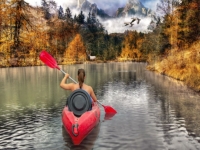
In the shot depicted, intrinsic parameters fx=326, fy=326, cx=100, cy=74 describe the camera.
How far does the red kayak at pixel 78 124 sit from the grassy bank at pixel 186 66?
1344 cm

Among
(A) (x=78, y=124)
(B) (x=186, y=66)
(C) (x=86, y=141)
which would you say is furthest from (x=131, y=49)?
(A) (x=78, y=124)

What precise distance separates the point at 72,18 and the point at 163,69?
12602cm

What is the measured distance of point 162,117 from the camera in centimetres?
1459

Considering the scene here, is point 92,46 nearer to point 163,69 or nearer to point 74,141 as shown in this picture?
point 163,69

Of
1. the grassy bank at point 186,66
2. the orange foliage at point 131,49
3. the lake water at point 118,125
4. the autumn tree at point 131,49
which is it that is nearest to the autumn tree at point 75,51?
the orange foliage at point 131,49

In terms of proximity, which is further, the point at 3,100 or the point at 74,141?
the point at 3,100

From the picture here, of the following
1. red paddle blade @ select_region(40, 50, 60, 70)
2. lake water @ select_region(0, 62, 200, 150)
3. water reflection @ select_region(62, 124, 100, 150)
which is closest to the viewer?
water reflection @ select_region(62, 124, 100, 150)

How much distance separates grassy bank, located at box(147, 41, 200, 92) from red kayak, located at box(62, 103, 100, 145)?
13435mm

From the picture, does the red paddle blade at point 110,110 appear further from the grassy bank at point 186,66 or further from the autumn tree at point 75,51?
the autumn tree at point 75,51

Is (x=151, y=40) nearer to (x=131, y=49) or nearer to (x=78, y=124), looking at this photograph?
(x=78, y=124)

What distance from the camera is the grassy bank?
24892 mm

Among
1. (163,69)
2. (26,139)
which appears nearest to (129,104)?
(26,139)

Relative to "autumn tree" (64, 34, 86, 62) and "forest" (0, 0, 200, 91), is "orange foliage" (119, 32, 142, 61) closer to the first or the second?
"forest" (0, 0, 200, 91)

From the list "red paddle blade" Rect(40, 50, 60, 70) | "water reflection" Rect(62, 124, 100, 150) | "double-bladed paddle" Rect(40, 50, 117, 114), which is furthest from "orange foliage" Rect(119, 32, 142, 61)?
"water reflection" Rect(62, 124, 100, 150)
